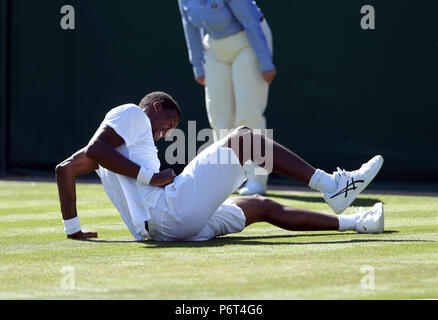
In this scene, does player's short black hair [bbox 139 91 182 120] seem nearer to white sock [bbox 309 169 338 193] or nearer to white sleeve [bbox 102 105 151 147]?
white sleeve [bbox 102 105 151 147]

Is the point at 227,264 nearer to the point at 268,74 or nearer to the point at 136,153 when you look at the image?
the point at 136,153

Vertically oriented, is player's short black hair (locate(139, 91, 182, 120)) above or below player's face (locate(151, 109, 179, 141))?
above

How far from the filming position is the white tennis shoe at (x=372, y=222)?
696 centimetres

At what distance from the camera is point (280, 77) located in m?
12.6

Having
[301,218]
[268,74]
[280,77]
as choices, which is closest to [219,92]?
[268,74]

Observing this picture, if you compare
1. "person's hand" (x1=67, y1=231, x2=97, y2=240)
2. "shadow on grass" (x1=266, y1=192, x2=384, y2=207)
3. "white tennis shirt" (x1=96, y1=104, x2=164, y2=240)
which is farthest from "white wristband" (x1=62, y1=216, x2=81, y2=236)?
"shadow on grass" (x1=266, y1=192, x2=384, y2=207)

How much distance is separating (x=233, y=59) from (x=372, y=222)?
428 centimetres

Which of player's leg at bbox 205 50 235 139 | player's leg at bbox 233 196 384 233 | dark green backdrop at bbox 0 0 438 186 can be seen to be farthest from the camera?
dark green backdrop at bbox 0 0 438 186

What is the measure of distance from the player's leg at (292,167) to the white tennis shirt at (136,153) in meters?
0.55

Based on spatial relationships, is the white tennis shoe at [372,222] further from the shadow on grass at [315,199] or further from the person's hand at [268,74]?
the person's hand at [268,74]

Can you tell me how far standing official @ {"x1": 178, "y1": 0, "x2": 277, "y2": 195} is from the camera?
10.4m

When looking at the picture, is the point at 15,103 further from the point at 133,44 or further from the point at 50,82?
the point at 133,44

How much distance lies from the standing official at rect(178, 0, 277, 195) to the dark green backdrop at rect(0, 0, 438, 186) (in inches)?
61.2

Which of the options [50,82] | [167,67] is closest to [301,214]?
[167,67]
